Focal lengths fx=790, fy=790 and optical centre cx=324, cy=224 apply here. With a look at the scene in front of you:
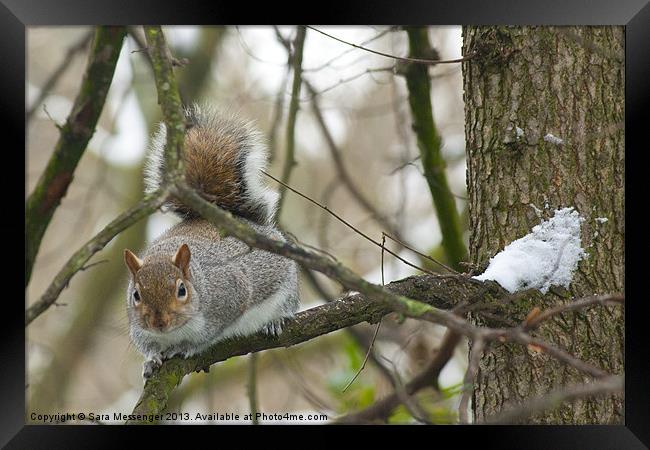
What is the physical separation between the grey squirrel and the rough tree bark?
66cm

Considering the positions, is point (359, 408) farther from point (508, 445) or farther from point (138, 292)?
point (138, 292)

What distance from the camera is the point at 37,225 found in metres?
1.63

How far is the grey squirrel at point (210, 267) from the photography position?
→ 200cm

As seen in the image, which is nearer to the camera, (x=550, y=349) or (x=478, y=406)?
(x=550, y=349)

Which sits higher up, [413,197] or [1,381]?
[413,197]

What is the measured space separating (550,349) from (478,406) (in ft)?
3.16

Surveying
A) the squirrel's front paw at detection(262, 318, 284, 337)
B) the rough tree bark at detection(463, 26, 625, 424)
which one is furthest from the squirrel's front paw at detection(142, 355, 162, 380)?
the rough tree bark at detection(463, 26, 625, 424)

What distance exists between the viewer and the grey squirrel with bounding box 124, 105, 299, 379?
200 centimetres

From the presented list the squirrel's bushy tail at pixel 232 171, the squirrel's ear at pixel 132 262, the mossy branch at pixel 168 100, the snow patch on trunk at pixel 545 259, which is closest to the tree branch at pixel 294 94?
the squirrel's bushy tail at pixel 232 171

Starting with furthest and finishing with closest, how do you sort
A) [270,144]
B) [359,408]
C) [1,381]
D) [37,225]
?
[270,144] → [359,408] → [1,381] → [37,225]

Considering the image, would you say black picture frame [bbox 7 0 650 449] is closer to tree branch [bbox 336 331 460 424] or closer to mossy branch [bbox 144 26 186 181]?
tree branch [bbox 336 331 460 424]

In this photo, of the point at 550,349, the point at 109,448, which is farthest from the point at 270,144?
the point at 550,349

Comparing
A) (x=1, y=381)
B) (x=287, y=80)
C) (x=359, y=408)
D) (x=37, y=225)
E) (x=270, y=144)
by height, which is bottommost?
(x=359, y=408)
